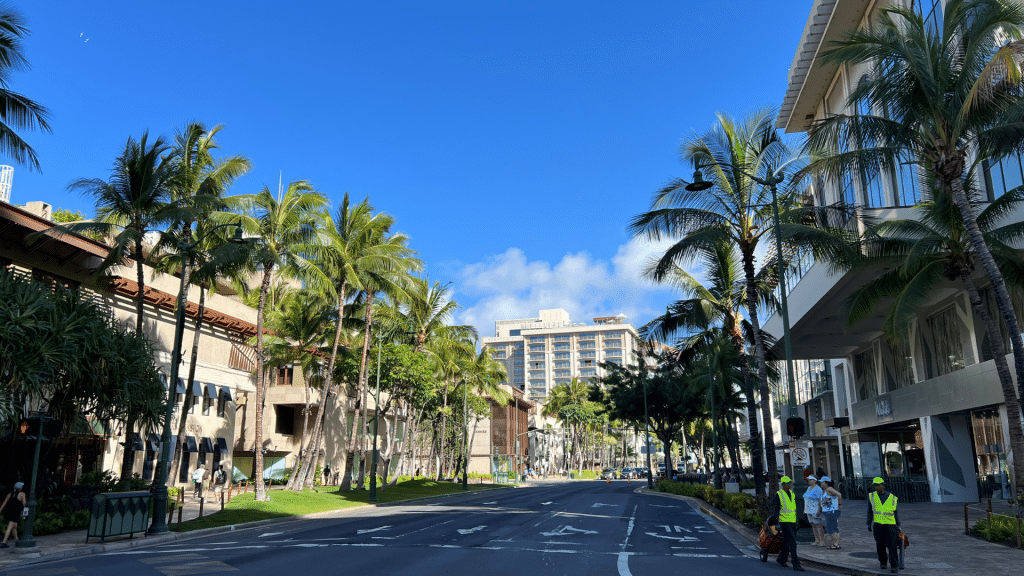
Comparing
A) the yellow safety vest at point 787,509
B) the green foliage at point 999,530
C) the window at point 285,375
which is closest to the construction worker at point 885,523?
the yellow safety vest at point 787,509

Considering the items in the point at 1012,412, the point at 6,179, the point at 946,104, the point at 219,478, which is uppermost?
the point at 6,179

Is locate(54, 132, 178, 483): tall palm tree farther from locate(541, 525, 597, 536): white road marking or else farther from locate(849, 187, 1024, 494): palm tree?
locate(849, 187, 1024, 494): palm tree

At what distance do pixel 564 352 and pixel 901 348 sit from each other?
154564 millimetres

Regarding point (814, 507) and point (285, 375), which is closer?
point (814, 507)

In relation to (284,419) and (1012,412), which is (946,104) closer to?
(1012,412)

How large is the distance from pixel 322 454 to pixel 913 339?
3732 centimetres

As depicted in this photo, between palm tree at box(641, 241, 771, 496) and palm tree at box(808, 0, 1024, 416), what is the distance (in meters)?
7.20

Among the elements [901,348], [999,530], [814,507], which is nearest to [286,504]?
[814,507]

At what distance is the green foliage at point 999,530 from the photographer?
49.9 ft

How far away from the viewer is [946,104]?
17078mm

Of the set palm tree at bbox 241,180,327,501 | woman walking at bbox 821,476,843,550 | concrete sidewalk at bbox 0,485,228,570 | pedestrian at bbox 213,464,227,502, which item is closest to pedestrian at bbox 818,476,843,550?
woman walking at bbox 821,476,843,550

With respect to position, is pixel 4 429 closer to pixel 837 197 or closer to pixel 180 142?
pixel 180 142

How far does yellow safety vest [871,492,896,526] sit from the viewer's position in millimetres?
11961

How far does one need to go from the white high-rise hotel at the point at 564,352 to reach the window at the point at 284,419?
425ft
